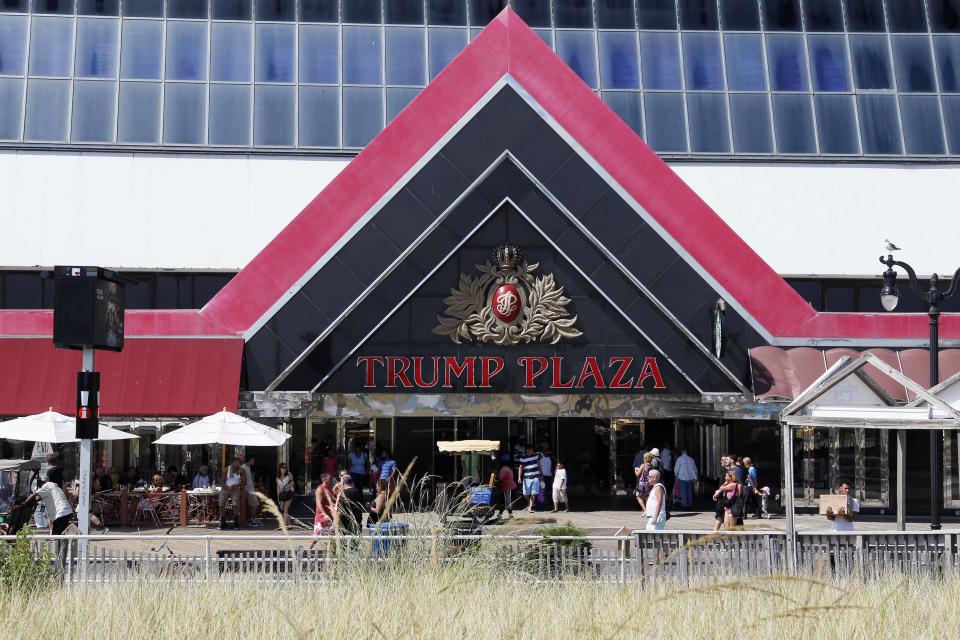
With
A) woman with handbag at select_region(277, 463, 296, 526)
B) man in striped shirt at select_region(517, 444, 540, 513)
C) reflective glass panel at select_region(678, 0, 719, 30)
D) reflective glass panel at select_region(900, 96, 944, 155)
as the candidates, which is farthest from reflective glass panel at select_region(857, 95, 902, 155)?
woman with handbag at select_region(277, 463, 296, 526)

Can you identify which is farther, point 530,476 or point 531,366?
point 530,476

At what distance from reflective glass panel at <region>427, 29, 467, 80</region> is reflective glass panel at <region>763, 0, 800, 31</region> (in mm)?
10034

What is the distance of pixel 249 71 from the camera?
123ft

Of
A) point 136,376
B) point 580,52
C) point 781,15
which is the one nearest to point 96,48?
point 136,376

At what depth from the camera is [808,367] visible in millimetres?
28531

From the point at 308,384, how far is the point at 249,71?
43.9 ft

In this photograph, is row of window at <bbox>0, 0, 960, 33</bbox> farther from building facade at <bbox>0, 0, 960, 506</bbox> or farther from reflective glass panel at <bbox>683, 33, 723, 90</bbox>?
reflective glass panel at <bbox>683, 33, 723, 90</bbox>

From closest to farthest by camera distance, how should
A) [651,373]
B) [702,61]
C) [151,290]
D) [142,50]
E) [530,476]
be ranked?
[651,373] → [530,476] → [151,290] → [142,50] → [702,61]

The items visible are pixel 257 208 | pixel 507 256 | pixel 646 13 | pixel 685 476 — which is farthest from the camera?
pixel 646 13

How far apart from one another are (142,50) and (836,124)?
2183 cm

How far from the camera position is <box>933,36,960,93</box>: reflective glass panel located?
38688 millimetres

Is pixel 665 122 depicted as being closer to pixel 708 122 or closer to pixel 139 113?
pixel 708 122

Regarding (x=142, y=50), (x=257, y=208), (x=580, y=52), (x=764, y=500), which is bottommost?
(x=764, y=500)

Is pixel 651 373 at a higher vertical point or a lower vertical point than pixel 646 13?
lower
